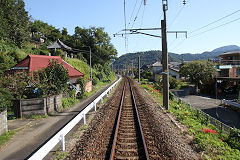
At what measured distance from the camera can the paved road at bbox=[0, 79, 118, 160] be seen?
5895 mm

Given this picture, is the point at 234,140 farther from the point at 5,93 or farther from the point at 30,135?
the point at 5,93

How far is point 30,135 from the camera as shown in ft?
24.9

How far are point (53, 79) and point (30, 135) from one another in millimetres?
5786

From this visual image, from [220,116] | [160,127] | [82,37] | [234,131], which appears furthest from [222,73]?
[82,37]

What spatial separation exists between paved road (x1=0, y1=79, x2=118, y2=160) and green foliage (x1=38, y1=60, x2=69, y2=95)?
7.17ft

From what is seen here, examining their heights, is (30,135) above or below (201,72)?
below

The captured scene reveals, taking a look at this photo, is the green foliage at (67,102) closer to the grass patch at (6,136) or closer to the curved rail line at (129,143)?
the grass patch at (6,136)

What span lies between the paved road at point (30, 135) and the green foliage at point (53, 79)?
7.17 ft

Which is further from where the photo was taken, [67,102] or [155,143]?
[67,102]

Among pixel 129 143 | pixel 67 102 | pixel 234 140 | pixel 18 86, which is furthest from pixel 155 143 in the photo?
pixel 18 86

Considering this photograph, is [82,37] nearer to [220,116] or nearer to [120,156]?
[220,116]

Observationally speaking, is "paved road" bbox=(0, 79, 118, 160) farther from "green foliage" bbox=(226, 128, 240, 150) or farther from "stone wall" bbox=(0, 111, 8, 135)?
"green foliage" bbox=(226, 128, 240, 150)

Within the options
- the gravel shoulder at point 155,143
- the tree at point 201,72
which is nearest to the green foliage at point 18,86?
the gravel shoulder at point 155,143

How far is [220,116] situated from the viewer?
1449 centimetres
